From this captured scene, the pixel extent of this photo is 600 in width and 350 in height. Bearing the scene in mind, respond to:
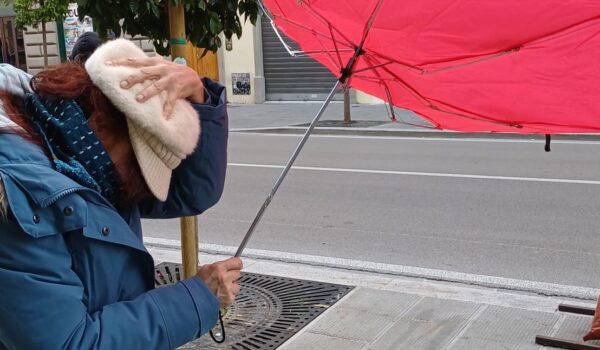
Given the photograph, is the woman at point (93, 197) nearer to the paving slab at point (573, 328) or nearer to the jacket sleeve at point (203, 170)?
the jacket sleeve at point (203, 170)

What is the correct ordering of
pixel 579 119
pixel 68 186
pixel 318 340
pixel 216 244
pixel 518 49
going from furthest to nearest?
pixel 216 244 → pixel 318 340 → pixel 579 119 → pixel 518 49 → pixel 68 186

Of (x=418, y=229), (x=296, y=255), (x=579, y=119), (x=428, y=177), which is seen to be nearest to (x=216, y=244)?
(x=296, y=255)

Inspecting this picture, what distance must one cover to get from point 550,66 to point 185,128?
1.35 m

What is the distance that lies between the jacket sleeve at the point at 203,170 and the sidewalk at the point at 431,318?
7.93ft

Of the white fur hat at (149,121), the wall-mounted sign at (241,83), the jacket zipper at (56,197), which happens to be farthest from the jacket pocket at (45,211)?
the wall-mounted sign at (241,83)

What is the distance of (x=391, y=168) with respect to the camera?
10547 mm

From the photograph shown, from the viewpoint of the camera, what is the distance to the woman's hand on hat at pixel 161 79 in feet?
5.10

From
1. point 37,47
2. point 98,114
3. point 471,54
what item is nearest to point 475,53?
point 471,54

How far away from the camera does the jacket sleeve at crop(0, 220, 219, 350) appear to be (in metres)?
1.36

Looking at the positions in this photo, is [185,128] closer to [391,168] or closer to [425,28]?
[425,28]

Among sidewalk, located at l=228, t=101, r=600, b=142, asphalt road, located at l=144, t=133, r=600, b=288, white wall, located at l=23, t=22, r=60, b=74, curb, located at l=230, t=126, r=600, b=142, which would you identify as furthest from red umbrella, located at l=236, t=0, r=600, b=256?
white wall, located at l=23, t=22, r=60, b=74

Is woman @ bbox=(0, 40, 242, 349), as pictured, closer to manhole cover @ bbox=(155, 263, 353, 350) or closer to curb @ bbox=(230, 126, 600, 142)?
manhole cover @ bbox=(155, 263, 353, 350)

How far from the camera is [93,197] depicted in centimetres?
149

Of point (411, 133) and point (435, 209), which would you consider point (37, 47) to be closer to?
point (411, 133)
